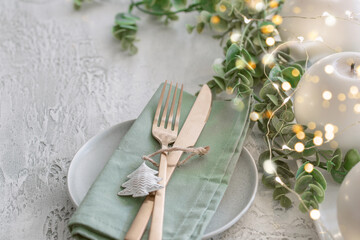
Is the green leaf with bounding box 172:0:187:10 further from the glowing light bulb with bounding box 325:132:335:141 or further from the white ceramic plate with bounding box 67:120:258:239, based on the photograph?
the glowing light bulb with bounding box 325:132:335:141

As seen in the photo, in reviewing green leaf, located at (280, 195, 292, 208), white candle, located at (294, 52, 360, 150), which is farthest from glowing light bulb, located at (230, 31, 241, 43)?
green leaf, located at (280, 195, 292, 208)

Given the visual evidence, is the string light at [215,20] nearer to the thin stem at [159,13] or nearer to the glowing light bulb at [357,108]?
the thin stem at [159,13]

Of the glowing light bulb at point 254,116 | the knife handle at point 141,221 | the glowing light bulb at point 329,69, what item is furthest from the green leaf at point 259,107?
the knife handle at point 141,221

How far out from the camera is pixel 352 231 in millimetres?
494

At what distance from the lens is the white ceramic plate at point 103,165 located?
1.85ft

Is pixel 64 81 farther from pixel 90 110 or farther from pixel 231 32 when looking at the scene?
pixel 231 32

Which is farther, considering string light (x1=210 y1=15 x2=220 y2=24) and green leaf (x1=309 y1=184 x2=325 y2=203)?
string light (x1=210 y1=15 x2=220 y2=24)

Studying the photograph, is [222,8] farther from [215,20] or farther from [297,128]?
[297,128]

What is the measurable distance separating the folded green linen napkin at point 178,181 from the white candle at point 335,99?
99 mm

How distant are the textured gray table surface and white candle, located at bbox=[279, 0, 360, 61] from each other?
0.17 meters

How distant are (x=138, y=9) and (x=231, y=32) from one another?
25cm

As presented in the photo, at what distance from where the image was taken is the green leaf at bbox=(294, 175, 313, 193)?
0.57 metres

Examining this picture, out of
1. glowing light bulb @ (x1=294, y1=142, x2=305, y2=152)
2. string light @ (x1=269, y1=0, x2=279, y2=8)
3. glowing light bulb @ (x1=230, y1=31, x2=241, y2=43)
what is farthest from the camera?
string light @ (x1=269, y1=0, x2=279, y2=8)

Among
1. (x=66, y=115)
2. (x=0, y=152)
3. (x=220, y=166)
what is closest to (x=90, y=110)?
(x=66, y=115)
